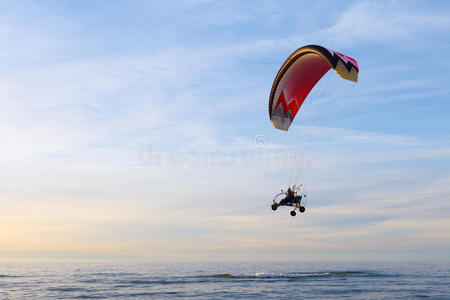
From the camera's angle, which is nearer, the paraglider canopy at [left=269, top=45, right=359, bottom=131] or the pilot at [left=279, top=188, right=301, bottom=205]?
the pilot at [left=279, top=188, right=301, bottom=205]

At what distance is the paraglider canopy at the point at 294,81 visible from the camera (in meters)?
28.2

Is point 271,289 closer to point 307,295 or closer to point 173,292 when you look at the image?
point 307,295

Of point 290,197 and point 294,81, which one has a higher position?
point 294,81

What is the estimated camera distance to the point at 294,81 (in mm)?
30547

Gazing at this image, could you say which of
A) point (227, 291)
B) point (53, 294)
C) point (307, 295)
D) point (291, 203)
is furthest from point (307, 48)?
point (53, 294)

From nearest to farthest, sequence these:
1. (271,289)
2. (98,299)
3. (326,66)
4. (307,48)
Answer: (307,48) → (326,66) → (98,299) → (271,289)

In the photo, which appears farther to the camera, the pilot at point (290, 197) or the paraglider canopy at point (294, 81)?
the paraglider canopy at point (294, 81)

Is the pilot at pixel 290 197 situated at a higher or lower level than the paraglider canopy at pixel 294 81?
lower

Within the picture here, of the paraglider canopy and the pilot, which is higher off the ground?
the paraglider canopy

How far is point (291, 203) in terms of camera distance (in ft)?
90.1

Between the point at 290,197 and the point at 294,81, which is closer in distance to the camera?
the point at 290,197

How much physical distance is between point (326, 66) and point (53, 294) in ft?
115

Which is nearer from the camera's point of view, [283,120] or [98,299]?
[283,120]

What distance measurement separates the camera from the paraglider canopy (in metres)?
28.2
